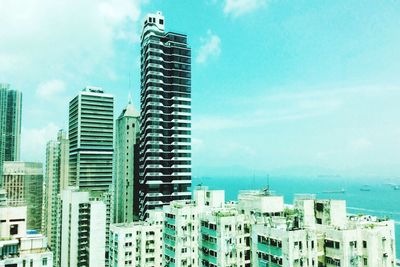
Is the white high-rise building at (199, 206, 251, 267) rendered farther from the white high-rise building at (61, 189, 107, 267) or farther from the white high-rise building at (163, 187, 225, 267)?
the white high-rise building at (61, 189, 107, 267)

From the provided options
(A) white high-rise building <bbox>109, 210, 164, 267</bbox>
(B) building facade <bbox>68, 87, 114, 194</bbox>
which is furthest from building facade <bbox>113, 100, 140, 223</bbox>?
(A) white high-rise building <bbox>109, 210, 164, 267</bbox>

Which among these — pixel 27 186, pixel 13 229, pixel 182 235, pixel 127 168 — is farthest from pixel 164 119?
pixel 27 186

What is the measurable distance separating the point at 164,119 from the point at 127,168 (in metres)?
28.5

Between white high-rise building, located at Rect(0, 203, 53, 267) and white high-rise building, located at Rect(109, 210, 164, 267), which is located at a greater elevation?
white high-rise building, located at Rect(0, 203, 53, 267)

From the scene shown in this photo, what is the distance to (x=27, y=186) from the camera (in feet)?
573

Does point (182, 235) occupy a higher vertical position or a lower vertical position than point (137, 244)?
higher

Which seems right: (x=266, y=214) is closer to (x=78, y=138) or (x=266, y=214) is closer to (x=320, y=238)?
(x=320, y=238)

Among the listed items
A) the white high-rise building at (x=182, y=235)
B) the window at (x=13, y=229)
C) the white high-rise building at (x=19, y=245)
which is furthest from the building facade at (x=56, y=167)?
the window at (x=13, y=229)

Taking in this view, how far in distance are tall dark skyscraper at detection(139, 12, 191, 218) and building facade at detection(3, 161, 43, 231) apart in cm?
8746

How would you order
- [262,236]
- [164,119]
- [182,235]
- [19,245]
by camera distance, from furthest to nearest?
1. [164,119]
2. [182,235]
3. [19,245]
4. [262,236]

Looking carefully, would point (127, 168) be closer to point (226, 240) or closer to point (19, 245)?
point (19, 245)

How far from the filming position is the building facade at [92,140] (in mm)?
156625

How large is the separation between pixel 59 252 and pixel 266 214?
79.7 meters

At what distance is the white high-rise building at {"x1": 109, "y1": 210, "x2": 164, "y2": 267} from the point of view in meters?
63.9
